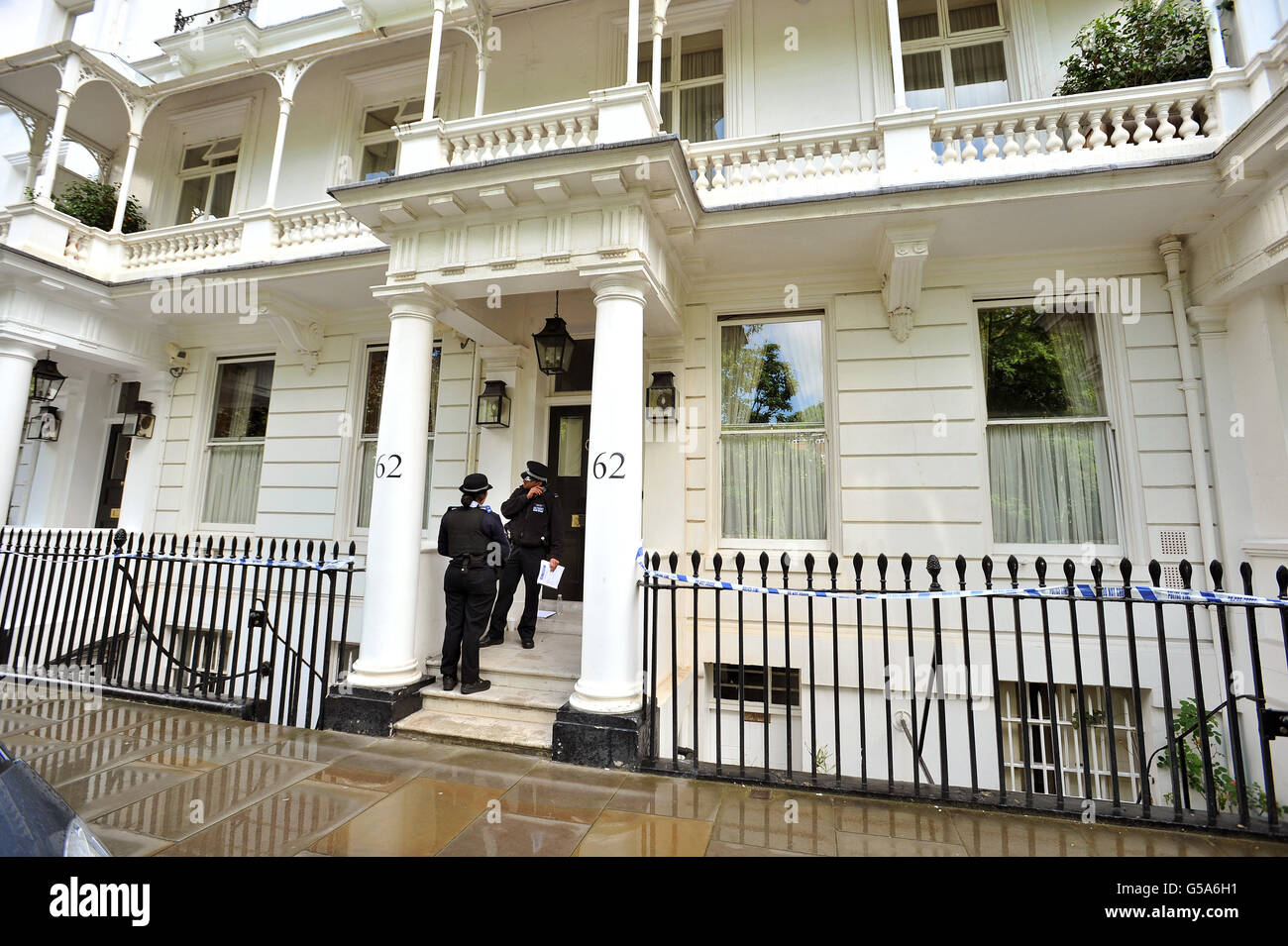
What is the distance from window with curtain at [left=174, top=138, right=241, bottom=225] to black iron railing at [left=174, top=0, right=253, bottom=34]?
1668 millimetres

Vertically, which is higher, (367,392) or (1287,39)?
(1287,39)

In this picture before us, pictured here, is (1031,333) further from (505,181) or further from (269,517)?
(269,517)

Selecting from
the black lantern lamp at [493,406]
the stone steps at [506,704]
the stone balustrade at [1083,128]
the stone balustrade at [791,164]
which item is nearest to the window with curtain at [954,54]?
the stone balustrade at [1083,128]

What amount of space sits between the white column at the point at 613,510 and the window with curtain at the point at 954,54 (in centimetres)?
495

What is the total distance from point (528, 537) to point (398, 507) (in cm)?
133

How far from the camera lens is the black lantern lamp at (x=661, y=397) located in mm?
6406

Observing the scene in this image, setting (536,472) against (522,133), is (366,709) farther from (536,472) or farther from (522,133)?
(522,133)

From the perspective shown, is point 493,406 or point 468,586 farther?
point 493,406

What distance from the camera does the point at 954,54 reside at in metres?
6.67

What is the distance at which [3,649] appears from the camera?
676cm

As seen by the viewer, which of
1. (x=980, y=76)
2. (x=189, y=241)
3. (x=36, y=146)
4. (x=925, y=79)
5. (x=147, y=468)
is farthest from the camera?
(x=36, y=146)

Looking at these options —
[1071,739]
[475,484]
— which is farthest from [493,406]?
[1071,739]
